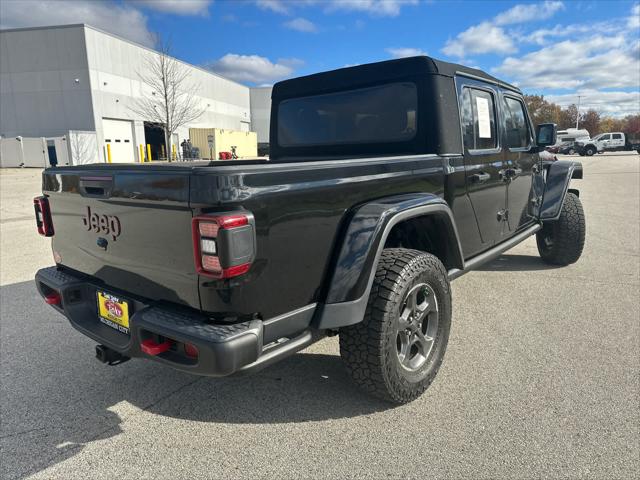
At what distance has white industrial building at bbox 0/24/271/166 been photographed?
28078 millimetres

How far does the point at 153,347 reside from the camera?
204 cm

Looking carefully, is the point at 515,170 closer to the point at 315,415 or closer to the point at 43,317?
the point at 315,415

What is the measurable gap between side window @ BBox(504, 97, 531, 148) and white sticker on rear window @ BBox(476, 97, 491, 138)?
458 millimetres

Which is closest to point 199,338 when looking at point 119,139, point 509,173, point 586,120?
point 509,173

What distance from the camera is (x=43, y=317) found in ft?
13.4

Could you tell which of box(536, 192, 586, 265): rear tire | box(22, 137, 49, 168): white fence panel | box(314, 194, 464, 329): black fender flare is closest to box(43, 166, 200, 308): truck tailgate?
box(314, 194, 464, 329): black fender flare

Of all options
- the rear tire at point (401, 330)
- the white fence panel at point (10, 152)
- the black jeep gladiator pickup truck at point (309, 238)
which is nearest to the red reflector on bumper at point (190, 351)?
the black jeep gladiator pickup truck at point (309, 238)

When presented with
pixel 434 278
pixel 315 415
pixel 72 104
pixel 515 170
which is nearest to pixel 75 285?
pixel 315 415

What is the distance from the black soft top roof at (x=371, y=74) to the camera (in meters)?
3.21

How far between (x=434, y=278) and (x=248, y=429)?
1388 mm

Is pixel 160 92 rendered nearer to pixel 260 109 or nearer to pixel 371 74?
pixel 260 109

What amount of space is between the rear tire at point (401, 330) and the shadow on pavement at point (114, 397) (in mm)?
271

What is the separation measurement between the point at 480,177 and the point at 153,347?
2.71 metres

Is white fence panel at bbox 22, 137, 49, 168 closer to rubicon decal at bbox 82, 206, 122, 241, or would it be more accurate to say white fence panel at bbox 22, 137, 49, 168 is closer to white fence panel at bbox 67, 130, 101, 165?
white fence panel at bbox 67, 130, 101, 165
